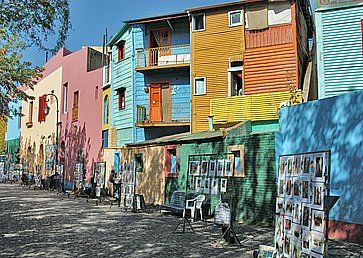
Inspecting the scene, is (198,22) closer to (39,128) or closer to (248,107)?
(248,107)

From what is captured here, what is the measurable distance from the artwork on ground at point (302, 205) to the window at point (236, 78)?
1435 centimetres

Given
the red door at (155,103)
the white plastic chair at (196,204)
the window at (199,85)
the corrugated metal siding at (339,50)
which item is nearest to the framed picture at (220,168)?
the white plastic chair at (196,204)

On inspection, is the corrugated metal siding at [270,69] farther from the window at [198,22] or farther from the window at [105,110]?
the window at [105,110]

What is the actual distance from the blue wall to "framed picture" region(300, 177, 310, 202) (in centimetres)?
420

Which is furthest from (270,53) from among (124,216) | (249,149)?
(124,216)

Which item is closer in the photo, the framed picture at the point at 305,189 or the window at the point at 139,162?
the framed picture at the point at 305,189

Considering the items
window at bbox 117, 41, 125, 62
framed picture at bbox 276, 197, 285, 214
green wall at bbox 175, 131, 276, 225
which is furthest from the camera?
window at bbox 117, 41, 125, 62

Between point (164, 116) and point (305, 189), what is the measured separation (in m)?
18.9

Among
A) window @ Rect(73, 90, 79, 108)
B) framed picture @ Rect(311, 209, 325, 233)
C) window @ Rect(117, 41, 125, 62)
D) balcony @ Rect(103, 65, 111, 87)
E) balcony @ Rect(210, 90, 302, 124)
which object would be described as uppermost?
window @ Rect(117, 41, 125, 62)

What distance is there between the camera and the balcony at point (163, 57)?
24.2 metres

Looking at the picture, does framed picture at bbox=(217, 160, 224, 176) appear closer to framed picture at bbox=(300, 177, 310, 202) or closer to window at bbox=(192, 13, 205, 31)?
framed picture at bbox=(300, 177, 310, 202)

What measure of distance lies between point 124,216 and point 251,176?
4880 mm

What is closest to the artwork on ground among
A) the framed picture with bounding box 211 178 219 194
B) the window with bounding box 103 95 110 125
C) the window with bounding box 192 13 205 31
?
the framed picture with bounding box 211 178 219 194

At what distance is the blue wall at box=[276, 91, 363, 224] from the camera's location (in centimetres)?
1009
